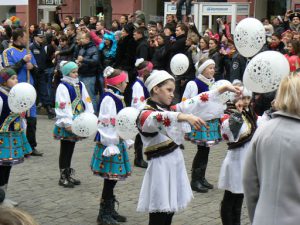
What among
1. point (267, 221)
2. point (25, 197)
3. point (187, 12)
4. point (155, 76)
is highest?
point (187, 12)

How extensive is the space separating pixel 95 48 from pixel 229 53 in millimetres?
2814

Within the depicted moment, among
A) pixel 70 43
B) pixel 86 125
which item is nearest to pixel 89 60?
pixel 70 43

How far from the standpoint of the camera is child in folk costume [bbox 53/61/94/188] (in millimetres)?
7430

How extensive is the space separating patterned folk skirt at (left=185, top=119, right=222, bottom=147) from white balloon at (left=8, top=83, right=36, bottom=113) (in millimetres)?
2160

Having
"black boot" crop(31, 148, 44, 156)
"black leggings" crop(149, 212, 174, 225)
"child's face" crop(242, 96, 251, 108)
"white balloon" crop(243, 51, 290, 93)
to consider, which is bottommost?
"black boot" crop(31, 148, 44, 156)

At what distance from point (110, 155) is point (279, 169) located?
320 cm

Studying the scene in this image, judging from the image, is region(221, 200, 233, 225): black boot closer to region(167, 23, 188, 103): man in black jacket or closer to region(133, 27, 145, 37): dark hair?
region(167, 23, 188, 103): man in black jacket

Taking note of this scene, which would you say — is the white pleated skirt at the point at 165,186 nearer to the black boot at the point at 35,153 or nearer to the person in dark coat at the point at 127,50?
the black boot at the point at 35,153

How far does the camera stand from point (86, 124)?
6758 millimetres

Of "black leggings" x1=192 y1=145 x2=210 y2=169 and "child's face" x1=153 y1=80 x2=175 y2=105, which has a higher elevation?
"child's face" x1=153 y1=80 x2=175 y2=105

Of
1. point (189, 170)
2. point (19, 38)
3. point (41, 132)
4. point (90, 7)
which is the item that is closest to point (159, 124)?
point (189, 170)

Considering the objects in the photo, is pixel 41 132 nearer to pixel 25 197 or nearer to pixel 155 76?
pixel 25 197

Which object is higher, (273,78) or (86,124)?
(273,78)

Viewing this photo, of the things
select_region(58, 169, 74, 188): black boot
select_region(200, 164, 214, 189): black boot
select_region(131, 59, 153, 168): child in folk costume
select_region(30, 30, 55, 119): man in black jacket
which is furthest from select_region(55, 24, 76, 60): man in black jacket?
select_region(200, 164, 214, 189): black boot
